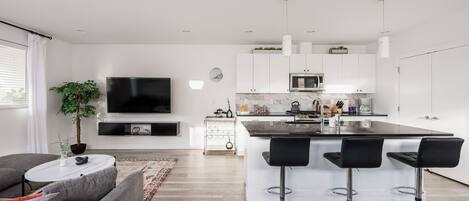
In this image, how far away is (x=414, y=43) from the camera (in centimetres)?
485

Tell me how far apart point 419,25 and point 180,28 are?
14.0ft

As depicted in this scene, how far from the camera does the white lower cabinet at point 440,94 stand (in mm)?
3912

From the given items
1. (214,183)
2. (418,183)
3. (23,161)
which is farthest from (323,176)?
(23,161)

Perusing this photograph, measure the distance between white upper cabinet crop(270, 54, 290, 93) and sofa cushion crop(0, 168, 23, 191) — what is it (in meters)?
4.54

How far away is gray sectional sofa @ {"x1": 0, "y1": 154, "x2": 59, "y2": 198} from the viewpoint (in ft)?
8.04

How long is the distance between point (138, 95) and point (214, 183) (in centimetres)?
315

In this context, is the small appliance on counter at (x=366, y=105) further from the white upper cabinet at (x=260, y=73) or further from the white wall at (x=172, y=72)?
the white wall at (x=172, y=72)

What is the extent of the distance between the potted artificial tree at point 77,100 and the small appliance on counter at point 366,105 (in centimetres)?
608

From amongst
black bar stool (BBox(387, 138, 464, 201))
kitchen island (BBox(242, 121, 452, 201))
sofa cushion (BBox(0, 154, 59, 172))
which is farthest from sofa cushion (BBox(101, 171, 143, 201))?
black bar stool (BBox(387, 138, 464, 201))

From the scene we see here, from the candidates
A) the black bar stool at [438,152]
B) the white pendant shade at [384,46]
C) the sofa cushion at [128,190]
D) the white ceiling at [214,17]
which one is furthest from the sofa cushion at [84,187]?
the white pendant shade at [384,46]

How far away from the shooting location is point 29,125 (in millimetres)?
4840

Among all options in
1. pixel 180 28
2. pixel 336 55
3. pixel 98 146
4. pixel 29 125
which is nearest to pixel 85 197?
pixel 180 28

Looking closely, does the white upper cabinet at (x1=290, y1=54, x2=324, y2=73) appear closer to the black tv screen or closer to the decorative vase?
the black tv screen

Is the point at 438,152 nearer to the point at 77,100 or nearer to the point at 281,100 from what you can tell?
the point at 281,100
